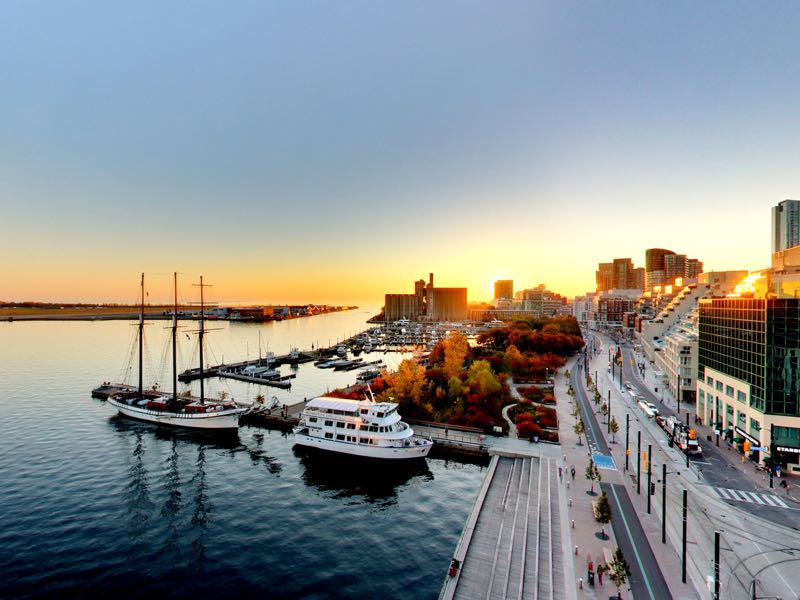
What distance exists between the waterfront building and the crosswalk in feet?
19.1

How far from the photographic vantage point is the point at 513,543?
3041 centimetres

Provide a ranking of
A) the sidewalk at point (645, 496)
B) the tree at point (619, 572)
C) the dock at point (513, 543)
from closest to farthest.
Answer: the tree at point (619, 572), the sidewalk at point (645, 496), the dock at point (513, 543)

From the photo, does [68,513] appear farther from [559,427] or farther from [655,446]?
[655,446]

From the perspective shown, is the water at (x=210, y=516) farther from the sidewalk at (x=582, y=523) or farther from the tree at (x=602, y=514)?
the tree at (x=602, y=514)

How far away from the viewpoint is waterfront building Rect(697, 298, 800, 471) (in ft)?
139

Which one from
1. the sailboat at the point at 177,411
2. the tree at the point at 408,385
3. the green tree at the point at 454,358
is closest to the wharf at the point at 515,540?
the tree at the point at 408,385

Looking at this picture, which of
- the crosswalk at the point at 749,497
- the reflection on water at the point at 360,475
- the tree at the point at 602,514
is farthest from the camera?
the reflection on water at the point at 360,475

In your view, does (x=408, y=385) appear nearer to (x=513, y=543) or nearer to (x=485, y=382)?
(x=485, y=382)

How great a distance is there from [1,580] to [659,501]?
54.0 m

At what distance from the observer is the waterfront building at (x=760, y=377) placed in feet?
139

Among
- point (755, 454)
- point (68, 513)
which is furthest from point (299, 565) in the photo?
point (755, 454)

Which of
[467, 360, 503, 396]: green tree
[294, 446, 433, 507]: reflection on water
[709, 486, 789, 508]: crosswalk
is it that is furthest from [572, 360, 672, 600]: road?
[467, 360, 503, 396]: green tree

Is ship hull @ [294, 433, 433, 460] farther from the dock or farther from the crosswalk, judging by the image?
the crosswalk

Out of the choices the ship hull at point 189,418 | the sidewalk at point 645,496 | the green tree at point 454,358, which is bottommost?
the ship hull at point 189,418
